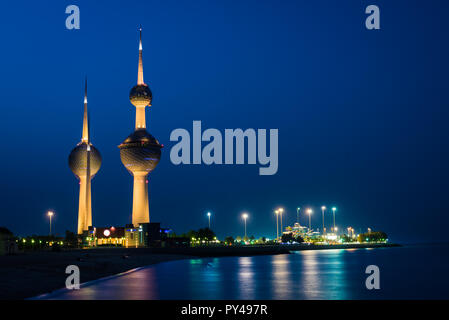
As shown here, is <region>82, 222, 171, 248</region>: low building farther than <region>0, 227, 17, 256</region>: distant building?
Yes

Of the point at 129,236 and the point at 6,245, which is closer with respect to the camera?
the point at 6,245

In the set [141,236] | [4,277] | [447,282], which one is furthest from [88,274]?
[141,236]

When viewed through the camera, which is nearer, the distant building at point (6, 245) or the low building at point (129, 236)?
the distant building at point (6, 245)

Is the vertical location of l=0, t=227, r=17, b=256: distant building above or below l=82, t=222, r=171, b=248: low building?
above

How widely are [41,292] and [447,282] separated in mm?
38995

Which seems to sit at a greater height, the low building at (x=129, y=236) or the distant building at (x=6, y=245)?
the distant building at (x=6, y=245)

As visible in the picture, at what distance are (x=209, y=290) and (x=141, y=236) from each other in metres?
117

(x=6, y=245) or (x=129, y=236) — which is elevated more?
(x=6, y=245)

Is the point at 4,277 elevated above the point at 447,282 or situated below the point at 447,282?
above

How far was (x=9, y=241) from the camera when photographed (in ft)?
255
